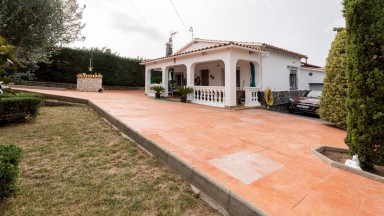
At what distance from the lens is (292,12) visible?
470 inches

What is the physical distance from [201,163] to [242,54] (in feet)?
28.9

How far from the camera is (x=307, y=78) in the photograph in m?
17.0

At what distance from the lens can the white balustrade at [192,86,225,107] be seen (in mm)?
10656

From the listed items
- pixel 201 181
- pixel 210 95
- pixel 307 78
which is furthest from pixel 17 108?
pixel 307 78

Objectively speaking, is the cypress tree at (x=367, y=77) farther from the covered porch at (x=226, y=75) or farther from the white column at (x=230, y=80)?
the covered porch at (x=226, y=75)

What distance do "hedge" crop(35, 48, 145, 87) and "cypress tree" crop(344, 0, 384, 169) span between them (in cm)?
1975

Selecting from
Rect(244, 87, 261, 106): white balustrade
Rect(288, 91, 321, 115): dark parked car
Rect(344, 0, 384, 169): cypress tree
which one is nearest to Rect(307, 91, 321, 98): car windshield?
Rect(288, 91, 321, 115): dark parked car

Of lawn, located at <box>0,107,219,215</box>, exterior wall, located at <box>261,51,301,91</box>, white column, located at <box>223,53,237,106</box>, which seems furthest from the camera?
exterior wall, located at <box>261,51,301,91</box>

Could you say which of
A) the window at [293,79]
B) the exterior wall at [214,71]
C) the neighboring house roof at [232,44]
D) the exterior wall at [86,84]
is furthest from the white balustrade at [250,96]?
the exterior wall at [86,84]

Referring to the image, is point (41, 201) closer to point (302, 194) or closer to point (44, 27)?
point (302, 194)

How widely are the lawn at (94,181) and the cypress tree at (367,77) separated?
8.97 feet

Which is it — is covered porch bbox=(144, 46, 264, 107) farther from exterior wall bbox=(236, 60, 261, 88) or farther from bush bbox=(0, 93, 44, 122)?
bush bbox=(0, 93, 44, 122)

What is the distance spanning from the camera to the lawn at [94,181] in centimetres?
220

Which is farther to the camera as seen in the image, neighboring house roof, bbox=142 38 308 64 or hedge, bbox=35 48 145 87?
hedge, bbox=35 48 145 87
